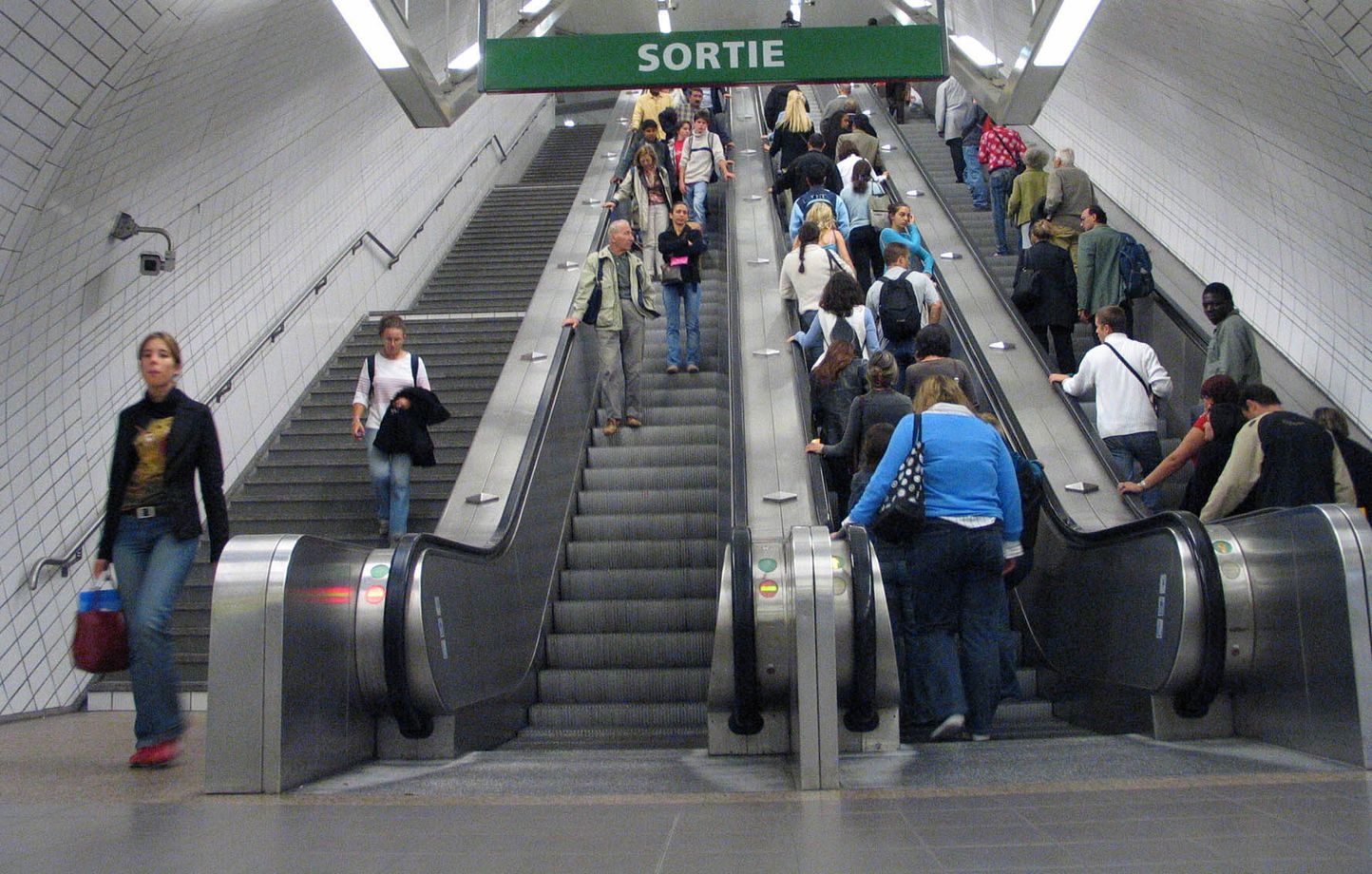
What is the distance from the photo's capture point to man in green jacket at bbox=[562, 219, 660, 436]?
874cm

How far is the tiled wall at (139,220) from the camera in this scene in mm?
6320

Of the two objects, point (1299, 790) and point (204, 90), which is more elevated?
point (204, 90)

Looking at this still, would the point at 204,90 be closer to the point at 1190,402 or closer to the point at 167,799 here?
the point at 167,799

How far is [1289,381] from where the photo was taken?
8.26m

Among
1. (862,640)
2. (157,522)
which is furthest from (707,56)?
(157,522)

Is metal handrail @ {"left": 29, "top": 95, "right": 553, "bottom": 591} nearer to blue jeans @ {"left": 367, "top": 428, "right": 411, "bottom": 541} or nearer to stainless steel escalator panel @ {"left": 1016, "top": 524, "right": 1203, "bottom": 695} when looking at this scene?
blue jeans @ {"left": 367, "top": 428, "right": 411, "bottom": 541}

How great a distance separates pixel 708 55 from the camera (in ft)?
26.2

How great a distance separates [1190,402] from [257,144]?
714 centimetres

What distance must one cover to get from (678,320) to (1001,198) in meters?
4.15

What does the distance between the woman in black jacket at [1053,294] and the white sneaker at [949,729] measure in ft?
15.3

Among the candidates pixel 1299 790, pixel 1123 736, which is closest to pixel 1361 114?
pixel 1123 736

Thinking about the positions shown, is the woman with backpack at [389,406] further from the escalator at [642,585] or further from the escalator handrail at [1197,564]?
the escalator handrail at [1197,564]

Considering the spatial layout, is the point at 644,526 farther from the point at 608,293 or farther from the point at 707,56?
the point at 707,56

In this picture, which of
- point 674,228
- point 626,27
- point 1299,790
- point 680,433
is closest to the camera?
point 1299,790
